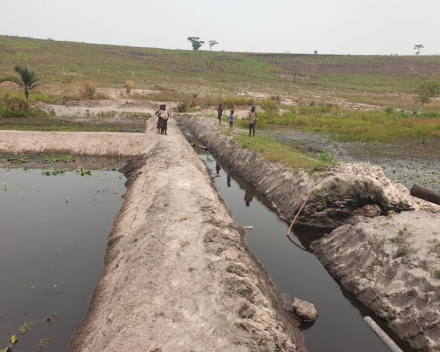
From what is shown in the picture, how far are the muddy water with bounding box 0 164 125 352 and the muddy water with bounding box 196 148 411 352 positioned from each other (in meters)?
5.09

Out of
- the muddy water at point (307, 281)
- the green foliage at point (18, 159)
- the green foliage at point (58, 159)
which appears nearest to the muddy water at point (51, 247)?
the green foliage at point (18, 159)

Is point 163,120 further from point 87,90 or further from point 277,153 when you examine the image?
point 87,90

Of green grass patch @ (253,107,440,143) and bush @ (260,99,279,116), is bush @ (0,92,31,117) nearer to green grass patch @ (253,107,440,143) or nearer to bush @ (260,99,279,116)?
green grass patch @ (253,107,440,143)

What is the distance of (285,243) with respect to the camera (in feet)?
37.7

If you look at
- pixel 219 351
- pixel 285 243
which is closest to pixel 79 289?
pixel 219 351

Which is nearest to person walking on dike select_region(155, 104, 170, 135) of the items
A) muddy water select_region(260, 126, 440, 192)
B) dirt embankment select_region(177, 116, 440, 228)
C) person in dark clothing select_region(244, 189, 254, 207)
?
person in dark clothing select_region(244, 189, 254, 207)

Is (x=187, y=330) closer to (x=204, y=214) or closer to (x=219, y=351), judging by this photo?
(x=219, y=351)

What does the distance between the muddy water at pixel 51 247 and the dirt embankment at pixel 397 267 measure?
7099 millimetres

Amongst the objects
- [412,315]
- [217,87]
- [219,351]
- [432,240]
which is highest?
[217,87]

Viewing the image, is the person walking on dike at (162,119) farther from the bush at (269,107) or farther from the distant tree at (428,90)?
the distant tree at (428,90)

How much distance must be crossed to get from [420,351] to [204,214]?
617 cm

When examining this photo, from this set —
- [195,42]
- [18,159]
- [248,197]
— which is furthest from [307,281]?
[195,42]

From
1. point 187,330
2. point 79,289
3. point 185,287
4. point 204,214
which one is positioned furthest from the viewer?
point 204,214

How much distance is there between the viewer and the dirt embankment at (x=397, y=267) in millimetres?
7066
